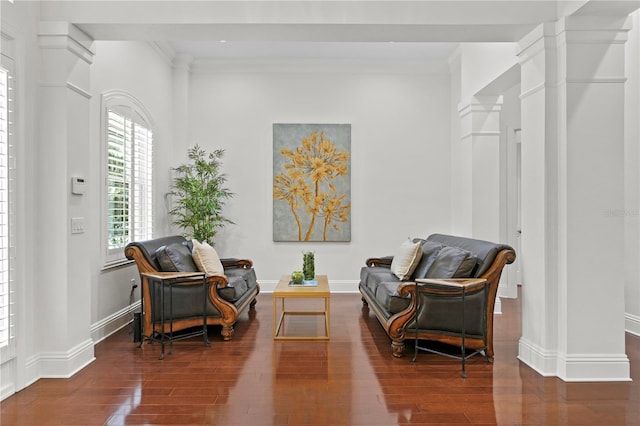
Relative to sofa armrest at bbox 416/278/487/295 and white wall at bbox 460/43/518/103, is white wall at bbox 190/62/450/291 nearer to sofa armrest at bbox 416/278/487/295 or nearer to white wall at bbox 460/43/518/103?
white wall at bbox 460/43/518/103

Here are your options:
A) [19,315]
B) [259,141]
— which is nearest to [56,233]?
[19,315]

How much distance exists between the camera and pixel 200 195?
6.48m

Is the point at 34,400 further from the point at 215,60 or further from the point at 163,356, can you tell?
the point at 215,60

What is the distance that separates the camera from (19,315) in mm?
3227

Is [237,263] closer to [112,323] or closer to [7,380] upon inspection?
[112,323]

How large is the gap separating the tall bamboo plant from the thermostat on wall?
2.75 m

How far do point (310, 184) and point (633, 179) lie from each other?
4.19 metres

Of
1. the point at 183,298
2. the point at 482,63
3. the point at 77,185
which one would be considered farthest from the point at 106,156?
the point at 482,63

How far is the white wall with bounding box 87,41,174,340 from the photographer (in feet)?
14.9

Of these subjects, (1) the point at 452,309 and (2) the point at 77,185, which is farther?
(1) the point at 452,309

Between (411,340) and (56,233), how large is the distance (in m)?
3.24

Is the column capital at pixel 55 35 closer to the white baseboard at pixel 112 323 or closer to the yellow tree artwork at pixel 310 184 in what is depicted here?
the white baseboard at pixel 112 323

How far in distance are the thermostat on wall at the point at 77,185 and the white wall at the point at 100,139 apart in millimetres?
197

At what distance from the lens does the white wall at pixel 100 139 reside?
4.53 meters
